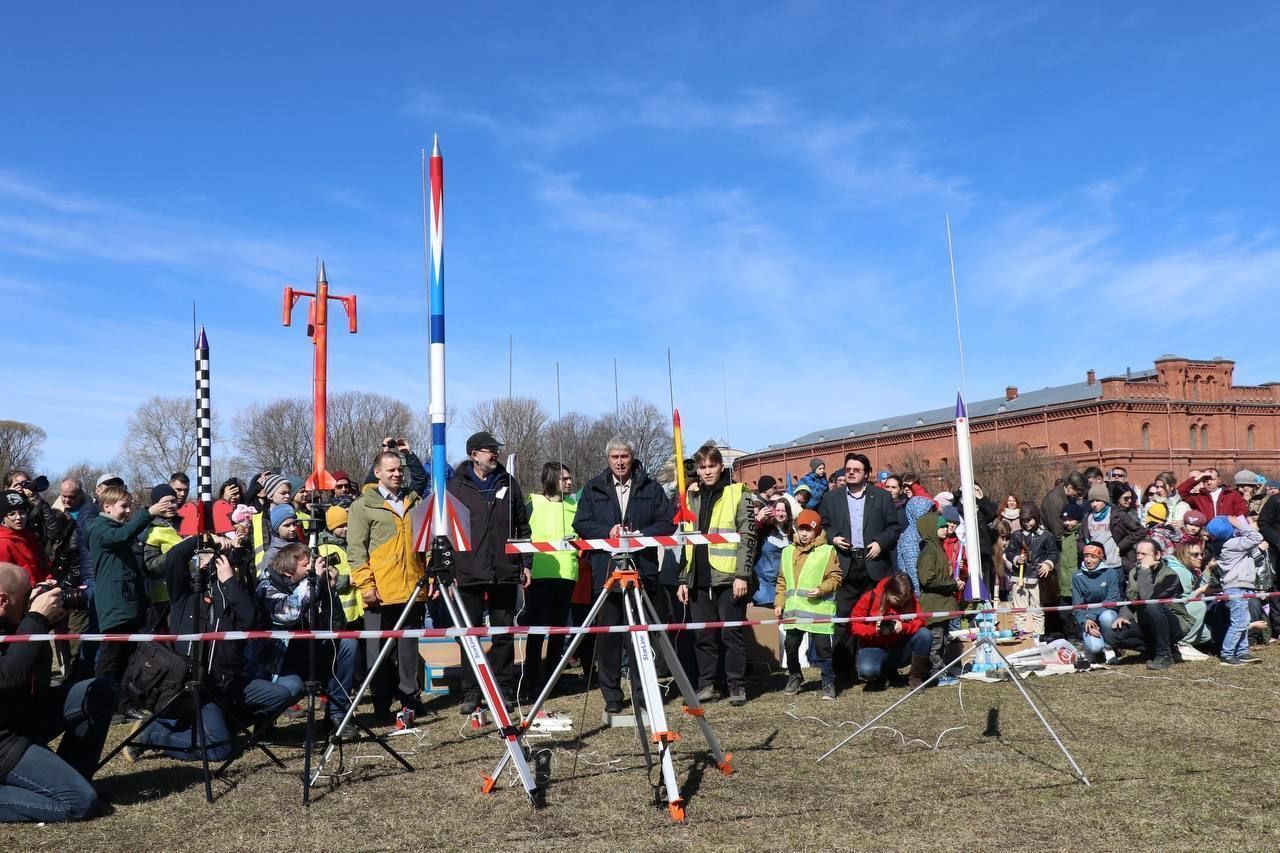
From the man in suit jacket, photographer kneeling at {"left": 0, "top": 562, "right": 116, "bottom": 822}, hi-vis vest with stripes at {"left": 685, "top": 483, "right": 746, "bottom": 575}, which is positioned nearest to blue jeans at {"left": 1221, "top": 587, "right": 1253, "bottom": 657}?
the man in suit jacket

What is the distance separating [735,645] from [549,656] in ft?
7.23

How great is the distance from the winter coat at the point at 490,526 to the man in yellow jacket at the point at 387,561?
0.40 meters

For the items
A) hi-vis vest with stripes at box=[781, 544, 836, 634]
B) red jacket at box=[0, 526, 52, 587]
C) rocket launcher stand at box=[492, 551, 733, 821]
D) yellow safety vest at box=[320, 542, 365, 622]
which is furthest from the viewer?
hi-vis vest with stripes at box=[781, 544, 836, 634]

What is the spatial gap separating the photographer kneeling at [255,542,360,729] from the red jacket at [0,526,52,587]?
188 cm

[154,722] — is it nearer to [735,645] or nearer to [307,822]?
[307,822]

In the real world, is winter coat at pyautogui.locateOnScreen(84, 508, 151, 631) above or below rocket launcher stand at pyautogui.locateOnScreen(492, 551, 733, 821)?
above

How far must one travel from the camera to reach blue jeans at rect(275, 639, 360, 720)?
8195 mm

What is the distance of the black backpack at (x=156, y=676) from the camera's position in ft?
Answer: 23.2

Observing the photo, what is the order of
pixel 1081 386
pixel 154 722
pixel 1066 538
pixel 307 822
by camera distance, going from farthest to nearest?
1. pixel 1081 386
2. pixel 1066 538
3. pixel 154 722
4. pixel 307 822

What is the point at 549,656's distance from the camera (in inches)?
427

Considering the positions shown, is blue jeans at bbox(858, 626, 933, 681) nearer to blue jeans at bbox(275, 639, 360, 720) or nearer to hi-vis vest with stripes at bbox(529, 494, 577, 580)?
hi-vis vest with stripes at bbox(529, 494, 577, 580)

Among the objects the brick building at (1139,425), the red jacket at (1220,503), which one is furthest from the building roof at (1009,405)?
the red jacket at (1220,503)

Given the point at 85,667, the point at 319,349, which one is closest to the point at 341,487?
the point at 319,349

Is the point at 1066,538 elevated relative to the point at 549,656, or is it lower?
elevated
